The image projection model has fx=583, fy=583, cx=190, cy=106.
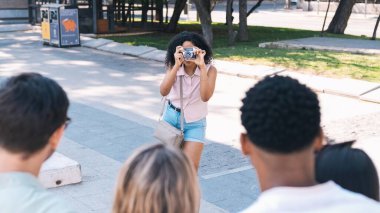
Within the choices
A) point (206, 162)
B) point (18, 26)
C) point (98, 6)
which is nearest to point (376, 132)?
point (206, 162)

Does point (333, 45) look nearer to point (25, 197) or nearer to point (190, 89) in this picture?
point (190, 89)

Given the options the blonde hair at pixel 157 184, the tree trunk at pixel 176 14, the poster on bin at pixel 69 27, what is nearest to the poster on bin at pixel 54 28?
the poster on bin at pixel 69 27

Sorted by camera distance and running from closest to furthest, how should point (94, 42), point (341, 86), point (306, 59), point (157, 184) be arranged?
1. point (157, 184)
2. point (341, 86)
3. point (306, 59)
4. point (94, 42)

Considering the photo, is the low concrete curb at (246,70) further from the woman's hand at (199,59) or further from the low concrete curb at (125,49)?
the woman's hand at (199,59)

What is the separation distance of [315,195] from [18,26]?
74.2 ft

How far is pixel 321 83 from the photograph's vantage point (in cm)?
1097

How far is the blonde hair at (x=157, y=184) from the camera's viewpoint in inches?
77.4

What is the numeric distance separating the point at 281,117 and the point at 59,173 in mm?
4085

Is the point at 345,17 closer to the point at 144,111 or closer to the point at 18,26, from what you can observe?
the point at 18,26


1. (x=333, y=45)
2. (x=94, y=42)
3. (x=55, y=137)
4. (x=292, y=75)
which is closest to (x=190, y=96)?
(x=55, y=137)

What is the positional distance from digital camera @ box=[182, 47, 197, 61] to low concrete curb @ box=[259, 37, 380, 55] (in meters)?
11.8

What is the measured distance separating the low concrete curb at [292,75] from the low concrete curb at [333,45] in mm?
3697

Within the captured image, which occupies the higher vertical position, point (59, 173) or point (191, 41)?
point (191, 41)

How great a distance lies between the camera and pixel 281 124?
186 centimetres
